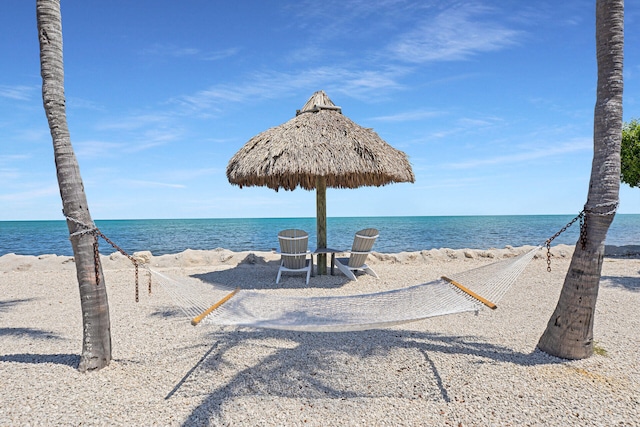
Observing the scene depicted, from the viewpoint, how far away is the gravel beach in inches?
84.4

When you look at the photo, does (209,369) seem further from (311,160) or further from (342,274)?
(342,274)

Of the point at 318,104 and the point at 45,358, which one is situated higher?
the point at 318,104

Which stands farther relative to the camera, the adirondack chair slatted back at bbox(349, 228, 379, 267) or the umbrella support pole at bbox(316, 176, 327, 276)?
the umbrella support pole at bbox(316, 176, 327, 276)

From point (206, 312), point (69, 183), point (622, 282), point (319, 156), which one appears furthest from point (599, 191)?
point (622, 282)

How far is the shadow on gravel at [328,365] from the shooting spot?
2.36 m

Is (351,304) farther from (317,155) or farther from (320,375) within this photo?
(317,155)

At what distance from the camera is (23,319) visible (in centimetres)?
398

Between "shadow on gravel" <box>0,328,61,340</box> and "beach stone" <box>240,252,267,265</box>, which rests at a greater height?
"beach stone" <box>240,252,267,265</box>

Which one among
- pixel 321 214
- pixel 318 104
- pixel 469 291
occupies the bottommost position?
pixel 469 291

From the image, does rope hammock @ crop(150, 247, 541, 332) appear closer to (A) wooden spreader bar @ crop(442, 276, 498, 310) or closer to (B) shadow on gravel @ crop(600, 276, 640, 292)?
(A) wooden spreader bar @ crop(442, 276, 498, 310)

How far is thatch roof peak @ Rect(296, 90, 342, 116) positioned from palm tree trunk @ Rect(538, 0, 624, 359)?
3.94 metres

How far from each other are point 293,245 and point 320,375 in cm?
306

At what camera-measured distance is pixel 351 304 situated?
3002 mm

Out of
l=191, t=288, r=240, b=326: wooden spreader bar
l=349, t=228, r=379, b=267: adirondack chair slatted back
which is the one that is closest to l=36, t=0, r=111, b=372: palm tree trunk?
l=191, t=288, r=240, b=326: wooden spreader bar
